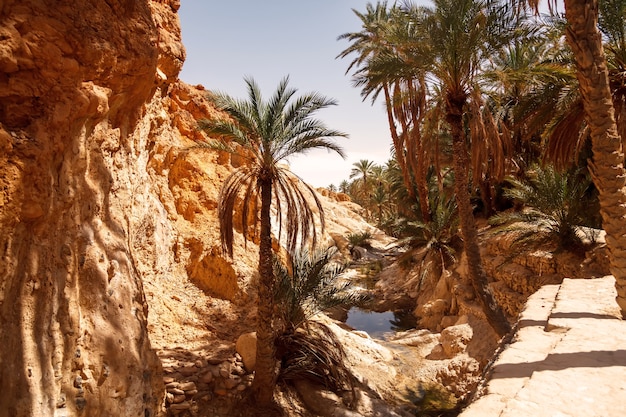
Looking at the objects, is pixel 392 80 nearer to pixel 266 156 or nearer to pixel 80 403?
pixel 266 156

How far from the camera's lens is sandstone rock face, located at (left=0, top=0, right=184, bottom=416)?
166 inches

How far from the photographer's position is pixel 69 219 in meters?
5.35

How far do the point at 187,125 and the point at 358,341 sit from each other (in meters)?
10.6

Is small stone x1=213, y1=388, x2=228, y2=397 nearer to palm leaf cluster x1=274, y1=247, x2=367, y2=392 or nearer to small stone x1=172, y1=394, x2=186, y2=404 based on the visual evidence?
small stone x1=172, y1=394, x2=186, y2=404

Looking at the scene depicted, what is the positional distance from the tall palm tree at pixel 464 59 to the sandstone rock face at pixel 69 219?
638 cm

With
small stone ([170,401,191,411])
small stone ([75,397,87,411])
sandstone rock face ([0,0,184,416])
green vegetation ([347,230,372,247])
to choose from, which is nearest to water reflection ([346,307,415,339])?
small stone ([170,401,191,411])

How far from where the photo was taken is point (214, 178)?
49.5 ft

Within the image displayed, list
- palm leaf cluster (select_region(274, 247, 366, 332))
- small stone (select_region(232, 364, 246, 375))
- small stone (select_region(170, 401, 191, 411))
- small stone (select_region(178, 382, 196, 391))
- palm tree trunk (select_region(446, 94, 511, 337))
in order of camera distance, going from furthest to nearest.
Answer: palm leaf cluster (select_region(274, 247, 366, 332))
palm tree trunk (select_region(446, 94, 511, 337))
small stone (select_region(232, 364, 246, 375))
small stone (select_region(178, 382, 196, 391))
small stone (select_region(170, 401, 191, 411))

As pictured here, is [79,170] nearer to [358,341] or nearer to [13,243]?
[13,243]

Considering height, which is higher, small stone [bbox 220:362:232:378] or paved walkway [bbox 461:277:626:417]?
paved walkway [bbox 461:277:626:417]

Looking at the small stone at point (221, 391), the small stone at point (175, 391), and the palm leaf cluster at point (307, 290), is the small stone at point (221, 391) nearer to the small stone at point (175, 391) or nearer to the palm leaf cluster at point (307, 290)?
the small stone at point (175, 391)

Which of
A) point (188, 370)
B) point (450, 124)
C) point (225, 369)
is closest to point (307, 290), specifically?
point (225, 369)

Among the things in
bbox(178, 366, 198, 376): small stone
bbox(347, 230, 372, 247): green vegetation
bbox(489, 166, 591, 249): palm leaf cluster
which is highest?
bbox(347, 230, 372, 247): green vegetation

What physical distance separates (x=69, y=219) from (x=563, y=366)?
623 centimetres
